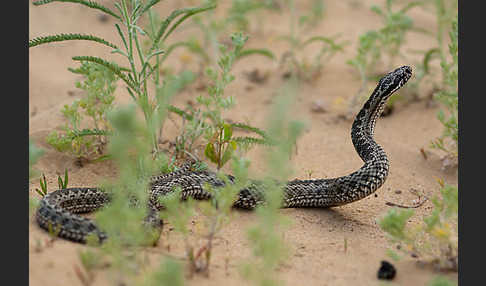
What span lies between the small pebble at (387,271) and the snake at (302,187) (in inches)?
58.1

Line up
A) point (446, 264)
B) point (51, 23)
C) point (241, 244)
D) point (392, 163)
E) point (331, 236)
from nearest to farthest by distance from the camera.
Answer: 1. point (446, 264)
2. point (241, 244)
3. point (331, 236)
4. point (392, 163)
5. point (51, 23)

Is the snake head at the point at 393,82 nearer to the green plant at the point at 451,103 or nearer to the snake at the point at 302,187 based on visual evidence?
the snake at the point at 302,187

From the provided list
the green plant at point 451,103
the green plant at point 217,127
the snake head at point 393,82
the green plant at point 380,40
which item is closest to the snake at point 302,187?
the snake head at point 393,82

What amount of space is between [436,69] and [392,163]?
11.5ft

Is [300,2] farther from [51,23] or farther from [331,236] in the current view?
[331,236]

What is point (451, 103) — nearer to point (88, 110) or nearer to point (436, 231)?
point (436, 231)

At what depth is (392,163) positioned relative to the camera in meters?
8.87

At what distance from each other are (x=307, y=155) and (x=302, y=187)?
1630mm

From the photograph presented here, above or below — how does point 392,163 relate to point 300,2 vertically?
below

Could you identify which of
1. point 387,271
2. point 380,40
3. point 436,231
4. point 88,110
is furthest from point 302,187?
point 380,40

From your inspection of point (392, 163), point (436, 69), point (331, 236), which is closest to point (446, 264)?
point (331, 236)

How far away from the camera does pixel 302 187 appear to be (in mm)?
7363

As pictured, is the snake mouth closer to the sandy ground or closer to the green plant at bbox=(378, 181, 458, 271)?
the sandy ground

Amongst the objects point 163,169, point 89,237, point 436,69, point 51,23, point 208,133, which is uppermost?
point 51,23
